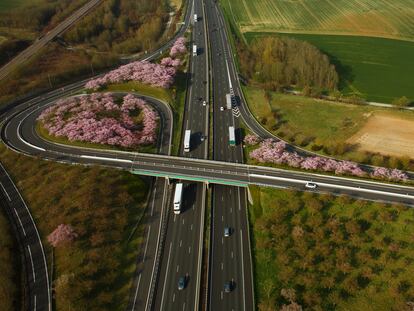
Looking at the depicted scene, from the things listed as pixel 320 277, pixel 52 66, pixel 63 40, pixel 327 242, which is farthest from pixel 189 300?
pixel 63 40

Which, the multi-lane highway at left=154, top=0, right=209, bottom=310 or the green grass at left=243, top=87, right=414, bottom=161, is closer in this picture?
the multi-lane highway at left=154, top=0, right=209, bottom=310

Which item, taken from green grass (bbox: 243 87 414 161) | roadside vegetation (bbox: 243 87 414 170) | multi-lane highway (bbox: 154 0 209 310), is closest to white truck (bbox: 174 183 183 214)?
multi-lane highway (bbox: 154 0 209 310)

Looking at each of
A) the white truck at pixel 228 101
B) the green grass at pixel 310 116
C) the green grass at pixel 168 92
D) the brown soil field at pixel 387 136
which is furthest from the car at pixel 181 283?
the white truck at pixel 228 101

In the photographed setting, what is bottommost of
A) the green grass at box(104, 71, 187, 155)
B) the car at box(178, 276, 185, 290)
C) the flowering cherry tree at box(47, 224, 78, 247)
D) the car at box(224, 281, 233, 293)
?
the car at box(224, 281, 233, 293)

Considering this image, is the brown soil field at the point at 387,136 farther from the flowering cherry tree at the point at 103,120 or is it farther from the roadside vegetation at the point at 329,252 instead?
the flowering cherry tree at the point at 103,120

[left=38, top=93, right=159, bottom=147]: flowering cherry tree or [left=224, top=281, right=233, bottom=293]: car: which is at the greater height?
[left=38, top=93, right=159, bottom=147]: flowering cherry tree

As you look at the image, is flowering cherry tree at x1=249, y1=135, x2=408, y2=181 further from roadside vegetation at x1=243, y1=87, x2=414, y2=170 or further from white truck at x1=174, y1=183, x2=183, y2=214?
white truck at x1=174, y1=183, x2=183, y2=214
